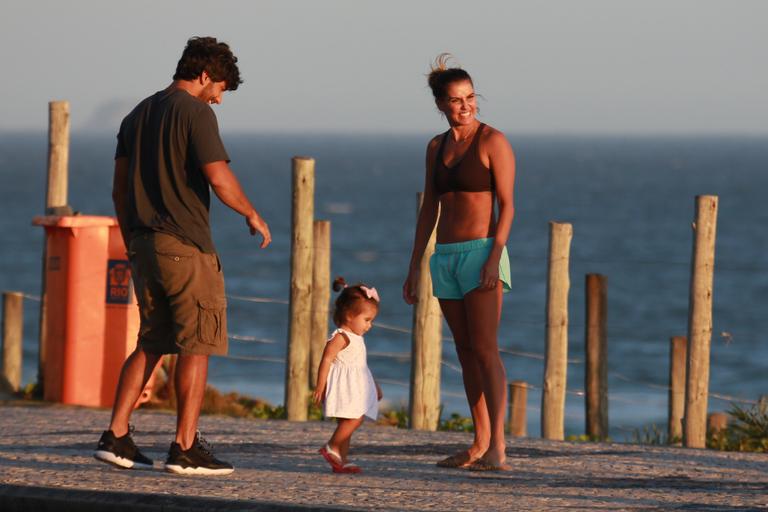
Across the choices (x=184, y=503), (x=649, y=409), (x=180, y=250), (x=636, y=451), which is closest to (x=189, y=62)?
(x=180, y=250)

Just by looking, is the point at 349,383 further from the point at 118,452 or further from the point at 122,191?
the point at 122,191

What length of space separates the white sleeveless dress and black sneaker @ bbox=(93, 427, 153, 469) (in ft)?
3.15

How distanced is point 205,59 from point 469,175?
139 centimetres

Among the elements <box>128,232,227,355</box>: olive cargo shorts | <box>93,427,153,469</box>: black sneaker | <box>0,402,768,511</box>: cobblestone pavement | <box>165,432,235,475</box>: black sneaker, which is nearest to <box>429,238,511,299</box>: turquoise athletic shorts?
<box>0,402,768,511</box>: cobblestone pavement

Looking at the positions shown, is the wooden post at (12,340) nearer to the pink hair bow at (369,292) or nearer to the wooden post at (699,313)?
the wooden post at (699,313)

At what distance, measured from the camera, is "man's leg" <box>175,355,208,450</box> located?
7.50 m

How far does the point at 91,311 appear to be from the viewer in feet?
37.4

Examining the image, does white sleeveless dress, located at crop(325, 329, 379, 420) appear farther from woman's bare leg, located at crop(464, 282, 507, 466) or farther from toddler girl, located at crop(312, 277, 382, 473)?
woman's bare leg, located at crop(464, 282, 507, 466)

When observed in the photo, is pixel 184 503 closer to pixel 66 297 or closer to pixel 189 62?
pixel 189 62

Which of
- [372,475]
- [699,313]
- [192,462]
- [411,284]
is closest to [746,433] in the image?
[699,313]

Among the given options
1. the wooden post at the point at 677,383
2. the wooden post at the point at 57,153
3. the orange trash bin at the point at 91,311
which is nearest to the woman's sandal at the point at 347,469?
the orange trash bin at the point at 91,311

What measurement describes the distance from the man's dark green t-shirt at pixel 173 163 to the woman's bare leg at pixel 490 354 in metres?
1.35

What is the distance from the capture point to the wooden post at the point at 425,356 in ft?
35.0

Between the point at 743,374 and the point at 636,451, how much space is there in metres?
30.4
